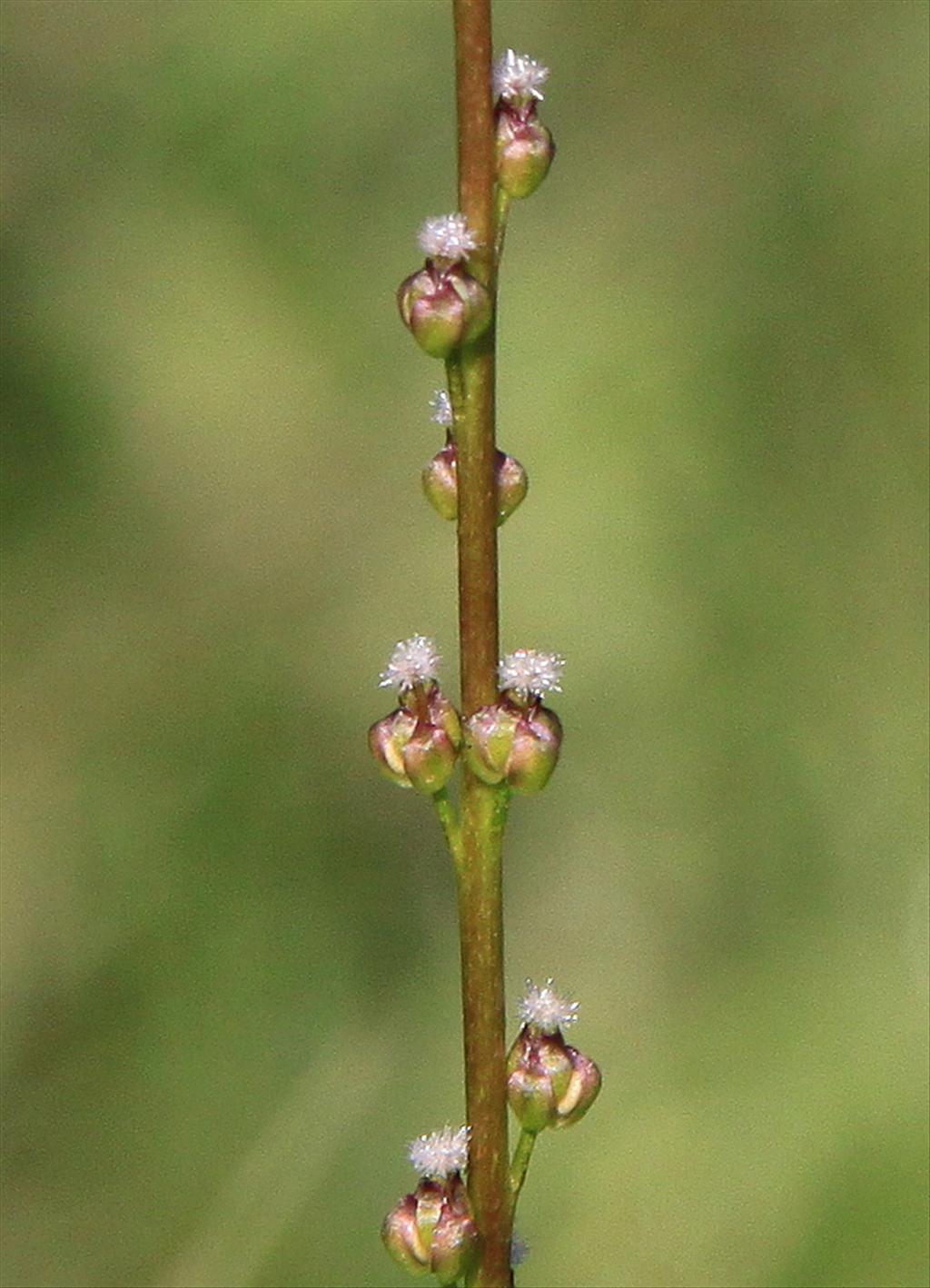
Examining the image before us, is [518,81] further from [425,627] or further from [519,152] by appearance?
[425,627]

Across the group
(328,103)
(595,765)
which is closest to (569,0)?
(328,103)

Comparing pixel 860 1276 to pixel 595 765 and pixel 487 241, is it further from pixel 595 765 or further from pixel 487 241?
pixel 487 241

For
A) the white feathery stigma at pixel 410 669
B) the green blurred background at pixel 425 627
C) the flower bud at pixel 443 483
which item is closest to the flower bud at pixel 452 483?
the flower bud at pixel 443 483

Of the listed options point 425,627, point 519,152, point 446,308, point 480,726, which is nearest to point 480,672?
point 480,726

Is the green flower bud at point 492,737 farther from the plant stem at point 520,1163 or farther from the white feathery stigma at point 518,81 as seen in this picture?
the white feathery stigma at point 518,81

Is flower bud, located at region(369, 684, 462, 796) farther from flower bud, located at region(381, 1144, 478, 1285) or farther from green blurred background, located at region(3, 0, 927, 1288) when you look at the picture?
green blurred background, located at region(3, 0, 927, 1288)

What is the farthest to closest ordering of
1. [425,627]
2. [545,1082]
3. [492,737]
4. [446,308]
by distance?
[425,627] → [545,1082] → [492,737] → [446,308]

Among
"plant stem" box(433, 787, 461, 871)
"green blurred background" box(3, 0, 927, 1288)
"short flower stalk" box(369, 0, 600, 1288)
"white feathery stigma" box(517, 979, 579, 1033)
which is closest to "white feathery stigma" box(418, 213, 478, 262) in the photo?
"short flower stalk" box(369, 0, 600, 1288)
